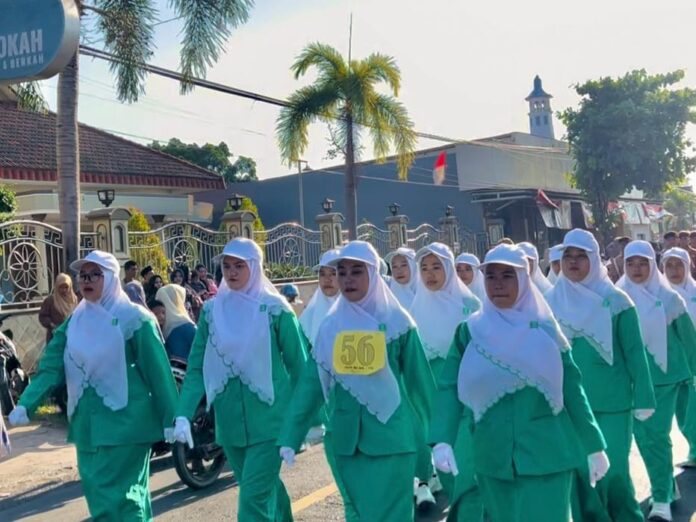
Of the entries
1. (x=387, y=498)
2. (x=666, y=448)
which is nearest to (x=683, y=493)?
(x=666, y=448)

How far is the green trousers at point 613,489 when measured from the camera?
4730 millimetres

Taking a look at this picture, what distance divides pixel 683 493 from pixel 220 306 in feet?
12.3

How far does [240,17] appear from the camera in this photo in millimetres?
13391

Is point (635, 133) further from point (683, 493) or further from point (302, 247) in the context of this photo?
point (683, 493)

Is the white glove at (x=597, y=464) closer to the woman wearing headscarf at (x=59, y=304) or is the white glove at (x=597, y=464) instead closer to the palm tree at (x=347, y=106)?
the woman wearing headscarf at (x=59, y=304)

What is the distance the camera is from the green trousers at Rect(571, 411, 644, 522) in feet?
15.5

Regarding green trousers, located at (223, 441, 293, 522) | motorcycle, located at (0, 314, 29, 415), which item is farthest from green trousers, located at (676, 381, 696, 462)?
motorcycle, located at (0, 314, 29, 415)

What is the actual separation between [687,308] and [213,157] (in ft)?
154

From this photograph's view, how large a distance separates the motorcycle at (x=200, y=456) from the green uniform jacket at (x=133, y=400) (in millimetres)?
2023

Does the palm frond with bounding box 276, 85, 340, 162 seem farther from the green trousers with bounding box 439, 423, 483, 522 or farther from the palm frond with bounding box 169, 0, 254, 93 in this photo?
the green trousers with bounding box 439, 423, 483, 522

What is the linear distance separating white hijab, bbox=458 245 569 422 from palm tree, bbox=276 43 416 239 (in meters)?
15.5

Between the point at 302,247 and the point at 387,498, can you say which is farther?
the point at 302,247

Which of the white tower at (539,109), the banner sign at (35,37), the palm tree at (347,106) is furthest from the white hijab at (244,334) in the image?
the white tower at (539,109)

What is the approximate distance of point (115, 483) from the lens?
195 inches
